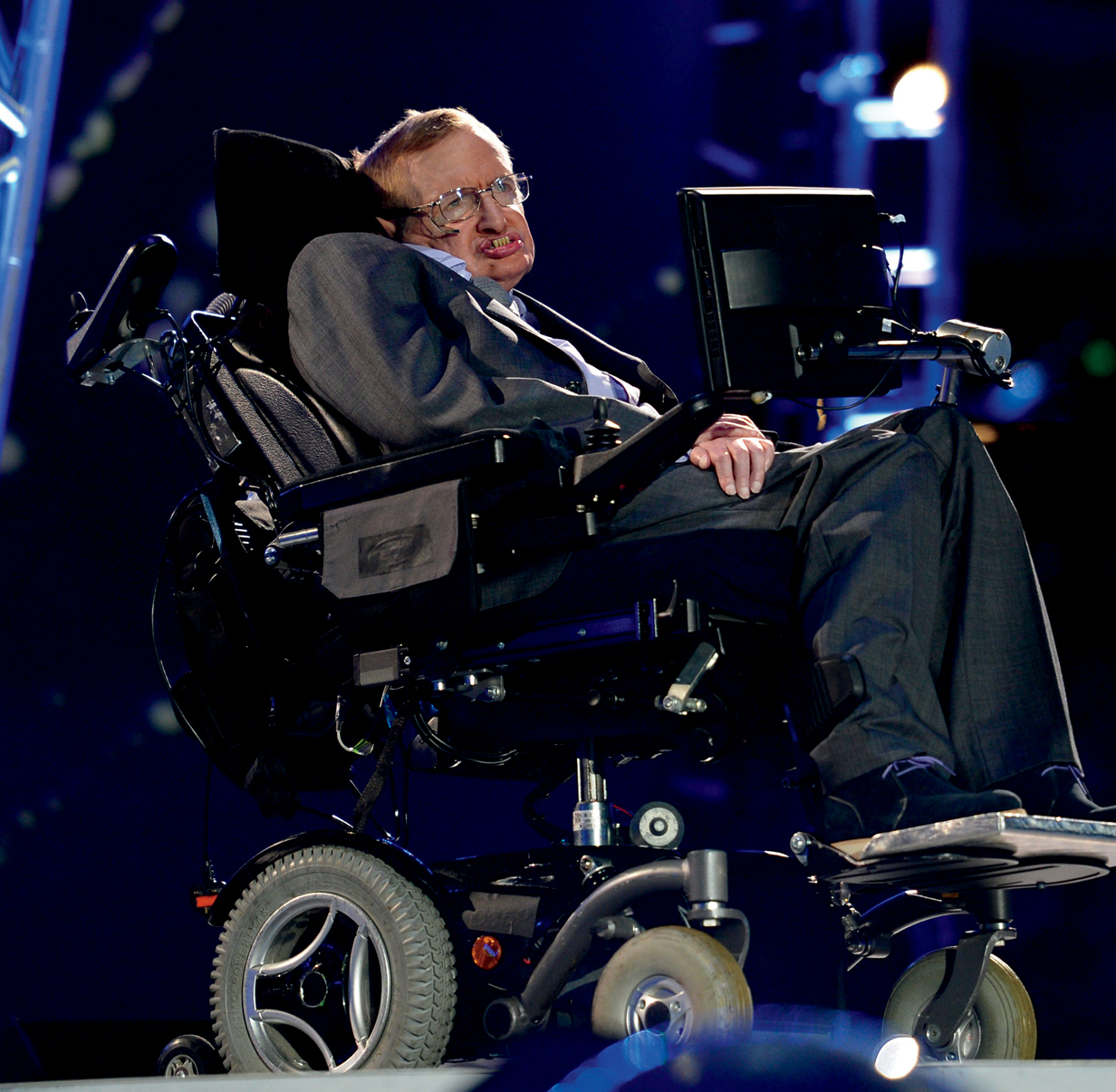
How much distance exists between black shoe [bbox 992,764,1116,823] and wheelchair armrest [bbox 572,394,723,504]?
474mm

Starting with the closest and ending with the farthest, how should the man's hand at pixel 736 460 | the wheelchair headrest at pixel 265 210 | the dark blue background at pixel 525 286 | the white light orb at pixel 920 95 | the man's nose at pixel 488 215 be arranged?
the man's hand at pixel 736 460 < the wheelchair headrest at pixel 265 210 < the man's nose at pixel 488 215 < the dark blue background at pixel 525 286 < the white light orb at pixel 920 95

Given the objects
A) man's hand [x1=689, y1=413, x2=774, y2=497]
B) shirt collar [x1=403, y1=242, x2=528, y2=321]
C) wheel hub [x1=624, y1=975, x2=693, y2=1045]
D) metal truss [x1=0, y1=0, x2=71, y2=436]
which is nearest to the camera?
wheel hub [x1=624, y1=975, x2=693, y2=1045]

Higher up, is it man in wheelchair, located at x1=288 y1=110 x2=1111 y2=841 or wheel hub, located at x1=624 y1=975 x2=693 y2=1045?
man in wheelchair, located at x1=288 y1=110 x2=1111 y2=841

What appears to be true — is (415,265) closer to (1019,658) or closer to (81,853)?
(1019,658)

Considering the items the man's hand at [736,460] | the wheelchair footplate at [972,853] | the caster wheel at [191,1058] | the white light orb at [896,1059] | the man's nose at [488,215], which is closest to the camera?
the white light orb at [896,1059]

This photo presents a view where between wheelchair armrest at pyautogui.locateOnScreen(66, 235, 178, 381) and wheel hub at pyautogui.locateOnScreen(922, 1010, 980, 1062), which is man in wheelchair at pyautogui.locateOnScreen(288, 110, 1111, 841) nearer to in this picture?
wheelchair armrest at pyautogui.locateOnScreen(66, 235, 178, 381)

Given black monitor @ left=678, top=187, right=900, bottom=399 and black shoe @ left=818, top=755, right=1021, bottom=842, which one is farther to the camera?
black monitor @ left=678, top=187, right=900, bottom=399

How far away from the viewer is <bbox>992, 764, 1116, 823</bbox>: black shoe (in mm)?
1341

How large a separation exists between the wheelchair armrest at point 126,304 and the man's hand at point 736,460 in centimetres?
70

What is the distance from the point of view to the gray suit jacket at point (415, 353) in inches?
62.2

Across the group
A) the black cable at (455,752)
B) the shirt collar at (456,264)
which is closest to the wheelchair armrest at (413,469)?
the black cable at (455,752)

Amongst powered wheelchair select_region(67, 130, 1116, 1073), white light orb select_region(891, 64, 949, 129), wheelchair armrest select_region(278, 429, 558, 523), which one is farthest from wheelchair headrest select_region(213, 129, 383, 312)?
white light orb select_region(891, 64, 949, 129)

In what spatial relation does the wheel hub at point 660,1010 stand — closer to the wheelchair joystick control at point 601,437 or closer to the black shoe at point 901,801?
the black shoe at point 901,801

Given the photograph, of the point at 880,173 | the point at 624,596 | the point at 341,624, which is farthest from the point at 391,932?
the point at 880,173
